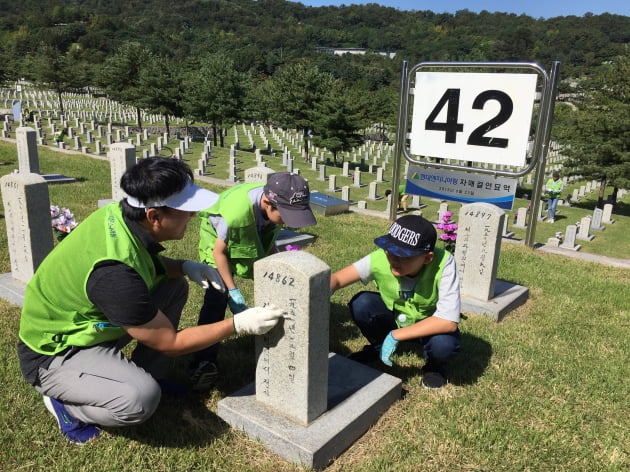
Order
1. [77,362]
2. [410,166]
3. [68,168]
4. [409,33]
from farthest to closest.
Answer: [409,33]
[68,168]
[410,166]
[77,362]

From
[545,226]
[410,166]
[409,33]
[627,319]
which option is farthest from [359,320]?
[409,33]

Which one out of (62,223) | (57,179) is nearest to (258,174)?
(62,223)

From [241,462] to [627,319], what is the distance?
4.38 m

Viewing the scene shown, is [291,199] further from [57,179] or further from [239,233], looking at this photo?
[57,179]

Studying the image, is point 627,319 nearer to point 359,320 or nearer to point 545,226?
point 359,320

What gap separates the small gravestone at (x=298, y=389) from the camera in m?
2.57

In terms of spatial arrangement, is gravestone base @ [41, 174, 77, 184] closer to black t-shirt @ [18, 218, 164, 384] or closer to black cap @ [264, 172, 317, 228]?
black cap @ [264, 172, 317, 228]

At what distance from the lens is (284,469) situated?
2.63m

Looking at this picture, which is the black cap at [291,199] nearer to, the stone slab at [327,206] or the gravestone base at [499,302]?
the gravestone base at [499,302]

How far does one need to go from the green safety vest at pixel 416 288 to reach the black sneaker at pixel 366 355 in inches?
15.6

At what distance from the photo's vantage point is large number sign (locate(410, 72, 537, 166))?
6.17 m

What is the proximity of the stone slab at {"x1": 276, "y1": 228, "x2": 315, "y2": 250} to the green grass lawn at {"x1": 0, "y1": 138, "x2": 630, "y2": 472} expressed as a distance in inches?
74.6

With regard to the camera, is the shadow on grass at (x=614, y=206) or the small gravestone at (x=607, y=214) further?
the shadow on grass at (x=614, y=206)

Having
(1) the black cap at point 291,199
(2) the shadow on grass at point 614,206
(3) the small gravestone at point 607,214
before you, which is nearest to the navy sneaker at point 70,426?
(1) the black cap at point 291,199
